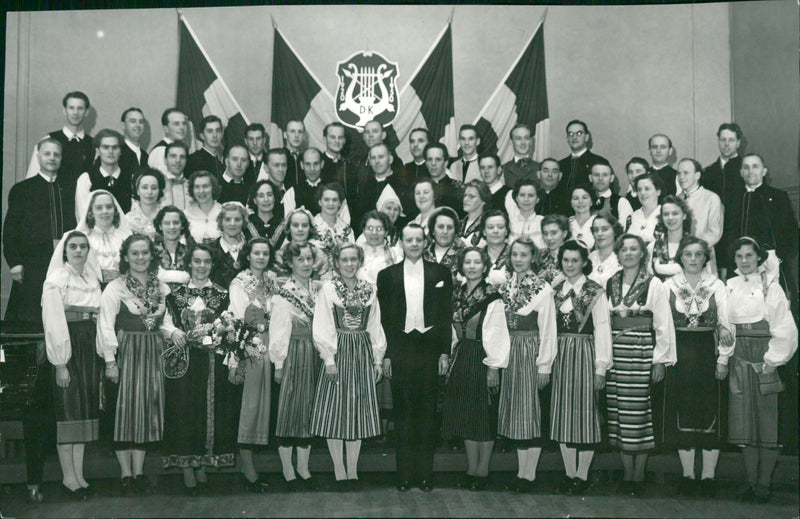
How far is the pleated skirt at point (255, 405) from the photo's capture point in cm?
436

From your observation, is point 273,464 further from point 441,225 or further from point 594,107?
point 594,107

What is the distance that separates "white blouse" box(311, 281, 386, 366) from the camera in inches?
172

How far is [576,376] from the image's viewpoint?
14.5 feet

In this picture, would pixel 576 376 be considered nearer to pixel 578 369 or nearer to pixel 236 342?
pixel 578 369

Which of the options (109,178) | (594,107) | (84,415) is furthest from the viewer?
(594,107)

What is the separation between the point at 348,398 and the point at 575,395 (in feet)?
4.23

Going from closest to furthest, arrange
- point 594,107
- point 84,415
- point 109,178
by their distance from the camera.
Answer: point 84,415
point 109,178
point 594,107

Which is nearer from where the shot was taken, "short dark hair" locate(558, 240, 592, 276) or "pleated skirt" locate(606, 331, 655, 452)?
"pleated skirt" locate(606, 331, 655, 452)

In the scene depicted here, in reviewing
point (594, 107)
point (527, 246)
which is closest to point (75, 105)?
point (527, 246)

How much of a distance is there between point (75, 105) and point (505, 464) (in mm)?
3542

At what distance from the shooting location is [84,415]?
4.39 m

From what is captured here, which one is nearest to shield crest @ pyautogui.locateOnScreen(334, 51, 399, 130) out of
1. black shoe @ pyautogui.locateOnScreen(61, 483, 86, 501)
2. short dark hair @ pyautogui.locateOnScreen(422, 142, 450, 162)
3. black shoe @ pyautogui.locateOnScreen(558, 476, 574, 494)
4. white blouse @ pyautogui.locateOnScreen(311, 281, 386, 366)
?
short dark hair @ pyautogui.locateOnScreen(422, 142, 450, 162)

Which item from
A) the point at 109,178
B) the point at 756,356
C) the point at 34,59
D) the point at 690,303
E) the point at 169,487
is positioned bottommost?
the point at 169,487

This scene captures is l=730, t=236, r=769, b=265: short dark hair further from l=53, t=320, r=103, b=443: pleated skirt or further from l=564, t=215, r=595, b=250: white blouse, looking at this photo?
l=53, t=320, r=103, b=443: pleated skirt
